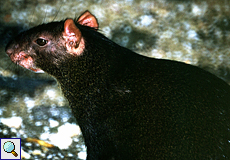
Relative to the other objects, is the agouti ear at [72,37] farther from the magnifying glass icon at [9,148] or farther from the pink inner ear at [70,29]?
the magnifying glass icon at [9,148]

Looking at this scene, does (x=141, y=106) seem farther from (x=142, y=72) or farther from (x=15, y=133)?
(x=15, y=133)

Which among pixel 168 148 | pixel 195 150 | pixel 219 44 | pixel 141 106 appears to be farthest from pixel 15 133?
pixel 219 44

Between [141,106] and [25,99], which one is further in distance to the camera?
[25,99]

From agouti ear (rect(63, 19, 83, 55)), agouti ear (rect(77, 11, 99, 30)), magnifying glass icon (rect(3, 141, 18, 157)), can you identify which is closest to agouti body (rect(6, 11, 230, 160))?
agouti ear (rect(63, 19, 83, 55))

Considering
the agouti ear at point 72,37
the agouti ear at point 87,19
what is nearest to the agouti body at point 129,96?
the agouti ear at point 72,37

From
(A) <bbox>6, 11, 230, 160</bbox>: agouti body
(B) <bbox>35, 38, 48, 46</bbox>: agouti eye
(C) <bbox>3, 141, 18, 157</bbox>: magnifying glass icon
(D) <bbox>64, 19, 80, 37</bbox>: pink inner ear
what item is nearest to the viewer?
(A) <bbox>6, 11, 230, 160</bbox>: agouti body

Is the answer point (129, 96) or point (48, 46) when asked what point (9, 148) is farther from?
point (129, 96)

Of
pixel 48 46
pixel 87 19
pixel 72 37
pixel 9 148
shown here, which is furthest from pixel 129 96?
pixel 9 148

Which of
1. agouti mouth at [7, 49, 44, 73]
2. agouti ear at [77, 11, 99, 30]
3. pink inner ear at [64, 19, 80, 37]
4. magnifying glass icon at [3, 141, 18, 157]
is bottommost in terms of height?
magnifying glass icon at [3, 141, 18, 157]

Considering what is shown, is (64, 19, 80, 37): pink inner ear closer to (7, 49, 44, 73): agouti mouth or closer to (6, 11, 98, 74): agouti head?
(6, 11, 98, 74): agouti head
